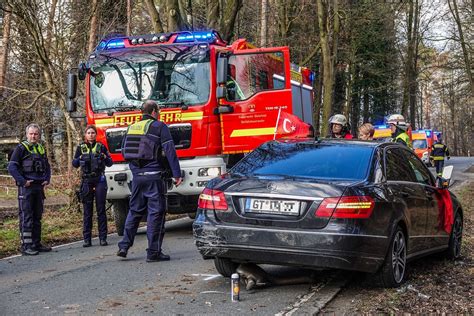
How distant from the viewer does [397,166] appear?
690 cm

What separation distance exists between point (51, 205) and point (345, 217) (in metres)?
14.4

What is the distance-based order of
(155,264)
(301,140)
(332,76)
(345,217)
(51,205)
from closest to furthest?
1. (345,217)
2. (301,140)
3. (155,264)
4. (51,205)
5. (332,76)

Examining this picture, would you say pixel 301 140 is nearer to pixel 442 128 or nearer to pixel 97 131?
pixel 97 131

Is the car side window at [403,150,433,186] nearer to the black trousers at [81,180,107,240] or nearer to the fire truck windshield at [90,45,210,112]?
the fire truck windshield at [90,45,210,112]

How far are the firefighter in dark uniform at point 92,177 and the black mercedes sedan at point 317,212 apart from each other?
11.7ft

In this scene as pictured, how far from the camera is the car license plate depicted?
5.82 metres

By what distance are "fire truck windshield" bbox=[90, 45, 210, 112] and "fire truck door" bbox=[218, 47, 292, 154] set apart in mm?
464

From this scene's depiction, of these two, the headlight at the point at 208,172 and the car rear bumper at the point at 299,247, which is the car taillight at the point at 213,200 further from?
the headlight at the point at 208,172

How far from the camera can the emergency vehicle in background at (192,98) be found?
401 inches

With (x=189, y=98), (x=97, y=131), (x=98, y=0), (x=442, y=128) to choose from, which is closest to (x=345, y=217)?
(x=189, y=98)

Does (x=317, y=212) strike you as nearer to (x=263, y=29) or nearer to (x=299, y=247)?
→ (x=299, y=247)

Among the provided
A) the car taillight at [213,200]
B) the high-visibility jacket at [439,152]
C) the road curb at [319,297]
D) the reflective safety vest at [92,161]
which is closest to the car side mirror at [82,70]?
the reflective safety vest at [92,161]

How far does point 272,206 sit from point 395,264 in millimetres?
1362

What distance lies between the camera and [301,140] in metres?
7.19
